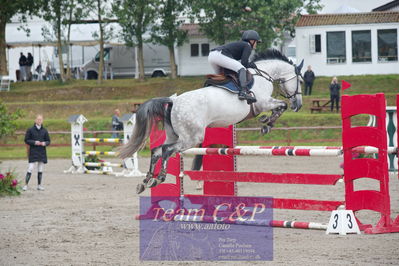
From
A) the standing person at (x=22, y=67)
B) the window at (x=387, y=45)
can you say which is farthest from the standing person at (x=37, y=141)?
the standing person at (x=22, y=67)

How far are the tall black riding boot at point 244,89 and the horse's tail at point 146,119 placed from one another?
0.85m

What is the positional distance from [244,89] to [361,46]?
27.8 meters

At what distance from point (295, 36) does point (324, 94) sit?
590 centimetres

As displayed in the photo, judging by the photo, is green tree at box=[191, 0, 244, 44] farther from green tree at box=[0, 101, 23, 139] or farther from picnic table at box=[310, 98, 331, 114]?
green tree at box=[0, 101, 23, 139]

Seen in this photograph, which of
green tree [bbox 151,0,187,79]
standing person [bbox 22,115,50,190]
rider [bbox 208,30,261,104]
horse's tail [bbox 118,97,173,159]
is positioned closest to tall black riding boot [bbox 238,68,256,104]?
rider [bbox 208,30,261,104]

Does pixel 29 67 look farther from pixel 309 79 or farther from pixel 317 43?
pixel 309 79

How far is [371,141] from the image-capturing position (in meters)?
7.85

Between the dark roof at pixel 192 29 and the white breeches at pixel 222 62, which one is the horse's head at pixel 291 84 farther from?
the dark roof at pixel 192 29

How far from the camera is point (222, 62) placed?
8773 millimetres

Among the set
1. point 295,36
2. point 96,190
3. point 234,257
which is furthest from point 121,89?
point 234,257

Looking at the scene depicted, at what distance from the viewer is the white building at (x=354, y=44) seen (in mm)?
34906

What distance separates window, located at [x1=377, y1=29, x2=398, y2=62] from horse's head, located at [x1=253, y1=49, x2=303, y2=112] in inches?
1056

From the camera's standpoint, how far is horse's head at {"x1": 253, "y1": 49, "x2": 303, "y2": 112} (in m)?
9.12

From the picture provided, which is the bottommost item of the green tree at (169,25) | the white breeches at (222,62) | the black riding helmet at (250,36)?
the white breeches at (222,62)
